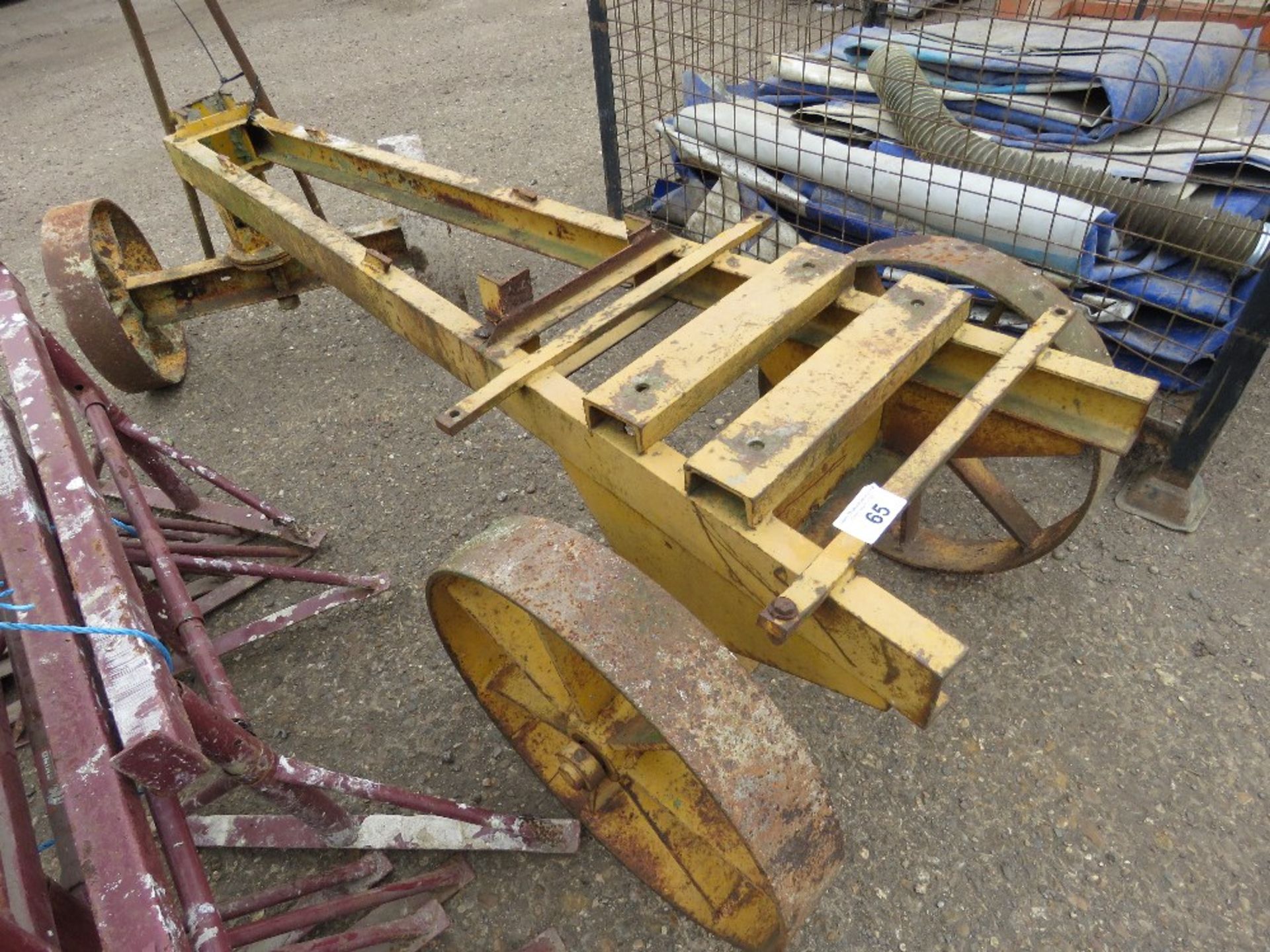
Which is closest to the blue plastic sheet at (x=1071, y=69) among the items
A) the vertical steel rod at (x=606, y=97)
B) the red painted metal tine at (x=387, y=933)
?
the vertical steel rod at (x=606, y=97)

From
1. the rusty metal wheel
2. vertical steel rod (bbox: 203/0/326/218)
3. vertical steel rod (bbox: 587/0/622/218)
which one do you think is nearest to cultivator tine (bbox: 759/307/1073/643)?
vertical steel rod (bbox: 203/0/326/218)

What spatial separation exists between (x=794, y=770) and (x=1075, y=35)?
15.4 feet

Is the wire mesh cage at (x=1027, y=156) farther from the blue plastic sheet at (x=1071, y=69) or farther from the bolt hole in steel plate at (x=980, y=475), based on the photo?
the bolt hole in steel plate at (x=980, y=475)

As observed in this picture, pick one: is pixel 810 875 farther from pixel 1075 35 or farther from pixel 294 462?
pixel 1075 35

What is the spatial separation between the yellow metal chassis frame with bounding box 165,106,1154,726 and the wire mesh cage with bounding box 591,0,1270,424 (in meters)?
0.81

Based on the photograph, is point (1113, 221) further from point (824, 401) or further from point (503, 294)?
point (503, 294)

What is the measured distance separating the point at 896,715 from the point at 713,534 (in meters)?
1.19

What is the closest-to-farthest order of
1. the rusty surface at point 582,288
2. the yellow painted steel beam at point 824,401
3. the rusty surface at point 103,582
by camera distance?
1. the rusty surface at point 103,582
2. the yellow painted steel beam at point 824,401
3. the rusty surface at point 582,288

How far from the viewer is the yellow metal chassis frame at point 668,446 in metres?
1.36

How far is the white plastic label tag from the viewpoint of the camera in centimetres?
138

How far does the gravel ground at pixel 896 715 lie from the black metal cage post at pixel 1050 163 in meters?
0.52

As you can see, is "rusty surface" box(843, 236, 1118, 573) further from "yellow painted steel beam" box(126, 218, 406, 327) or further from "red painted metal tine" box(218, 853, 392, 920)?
"yellow painted steel beam" box(126, 218, 406, 327)

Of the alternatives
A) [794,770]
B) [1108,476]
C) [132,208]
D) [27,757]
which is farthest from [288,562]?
[132,208]

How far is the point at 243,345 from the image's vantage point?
397cm
